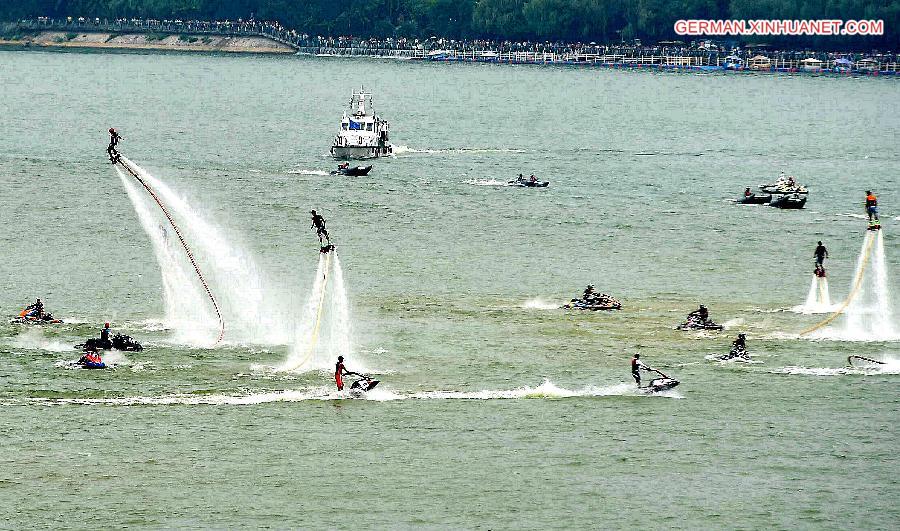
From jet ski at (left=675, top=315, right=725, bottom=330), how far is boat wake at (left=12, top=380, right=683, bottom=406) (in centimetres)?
1278

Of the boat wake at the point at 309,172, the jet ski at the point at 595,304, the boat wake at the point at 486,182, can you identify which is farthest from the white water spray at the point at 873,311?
the boat wake at the point at 309,172

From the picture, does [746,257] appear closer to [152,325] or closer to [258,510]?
[152,325]

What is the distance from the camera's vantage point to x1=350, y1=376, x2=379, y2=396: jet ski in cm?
7675

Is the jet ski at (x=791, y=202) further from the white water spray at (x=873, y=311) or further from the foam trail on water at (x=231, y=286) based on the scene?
the foam trail on water at (x=231, y=286)

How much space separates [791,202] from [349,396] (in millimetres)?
87582

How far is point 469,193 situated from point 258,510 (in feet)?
335

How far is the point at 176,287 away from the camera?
94125mm

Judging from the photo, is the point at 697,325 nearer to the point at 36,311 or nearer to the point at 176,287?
the point at 176,287

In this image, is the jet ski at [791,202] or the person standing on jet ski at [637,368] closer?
the person standing on jet ski at [637,368]

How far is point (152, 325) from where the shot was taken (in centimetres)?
9169

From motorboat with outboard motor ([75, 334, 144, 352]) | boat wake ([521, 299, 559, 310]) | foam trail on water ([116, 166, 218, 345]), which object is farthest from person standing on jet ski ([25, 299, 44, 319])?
boat wake ([521, 299, 559, 310])

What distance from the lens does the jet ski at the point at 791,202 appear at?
155 meters

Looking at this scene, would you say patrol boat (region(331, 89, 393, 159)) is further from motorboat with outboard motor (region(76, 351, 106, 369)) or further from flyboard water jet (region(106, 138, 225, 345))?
motorboat with outboard motor (region(76, 351, 106, 369))

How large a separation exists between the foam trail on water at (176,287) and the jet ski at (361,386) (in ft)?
45.4
